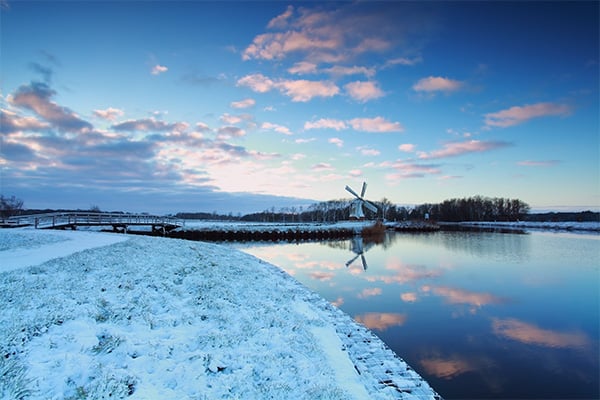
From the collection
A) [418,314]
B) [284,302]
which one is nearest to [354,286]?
[418,314]

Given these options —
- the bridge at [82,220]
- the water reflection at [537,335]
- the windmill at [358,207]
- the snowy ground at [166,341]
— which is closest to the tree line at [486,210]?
the windmill at [358,207]

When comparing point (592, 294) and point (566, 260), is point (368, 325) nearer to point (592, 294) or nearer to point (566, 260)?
point (592, 294)

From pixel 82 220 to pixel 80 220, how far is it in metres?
0.20

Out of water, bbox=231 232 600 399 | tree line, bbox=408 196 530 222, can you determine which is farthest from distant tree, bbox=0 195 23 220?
tree line, bbox=408 196 530 222

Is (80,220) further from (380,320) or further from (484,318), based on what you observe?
(484,318)

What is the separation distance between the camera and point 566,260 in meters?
24.2

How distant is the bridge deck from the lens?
28178mm

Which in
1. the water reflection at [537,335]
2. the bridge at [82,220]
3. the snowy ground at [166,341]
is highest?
the bridge at [82,220]

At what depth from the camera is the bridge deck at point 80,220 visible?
2818cm

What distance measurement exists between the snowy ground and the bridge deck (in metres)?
22.4

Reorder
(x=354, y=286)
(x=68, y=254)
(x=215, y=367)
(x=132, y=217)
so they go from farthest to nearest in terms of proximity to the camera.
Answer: (x=132, y=217) → (x=354, y=286) → (x=68, y=254) → (x=215, y=367)

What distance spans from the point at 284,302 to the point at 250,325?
2.82 m

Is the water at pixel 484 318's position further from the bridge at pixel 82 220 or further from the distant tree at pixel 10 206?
the distant tree at pixel 10 206

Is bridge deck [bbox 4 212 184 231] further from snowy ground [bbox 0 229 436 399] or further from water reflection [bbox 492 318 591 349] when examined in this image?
water reflection [bbox 492 318 591 349]
